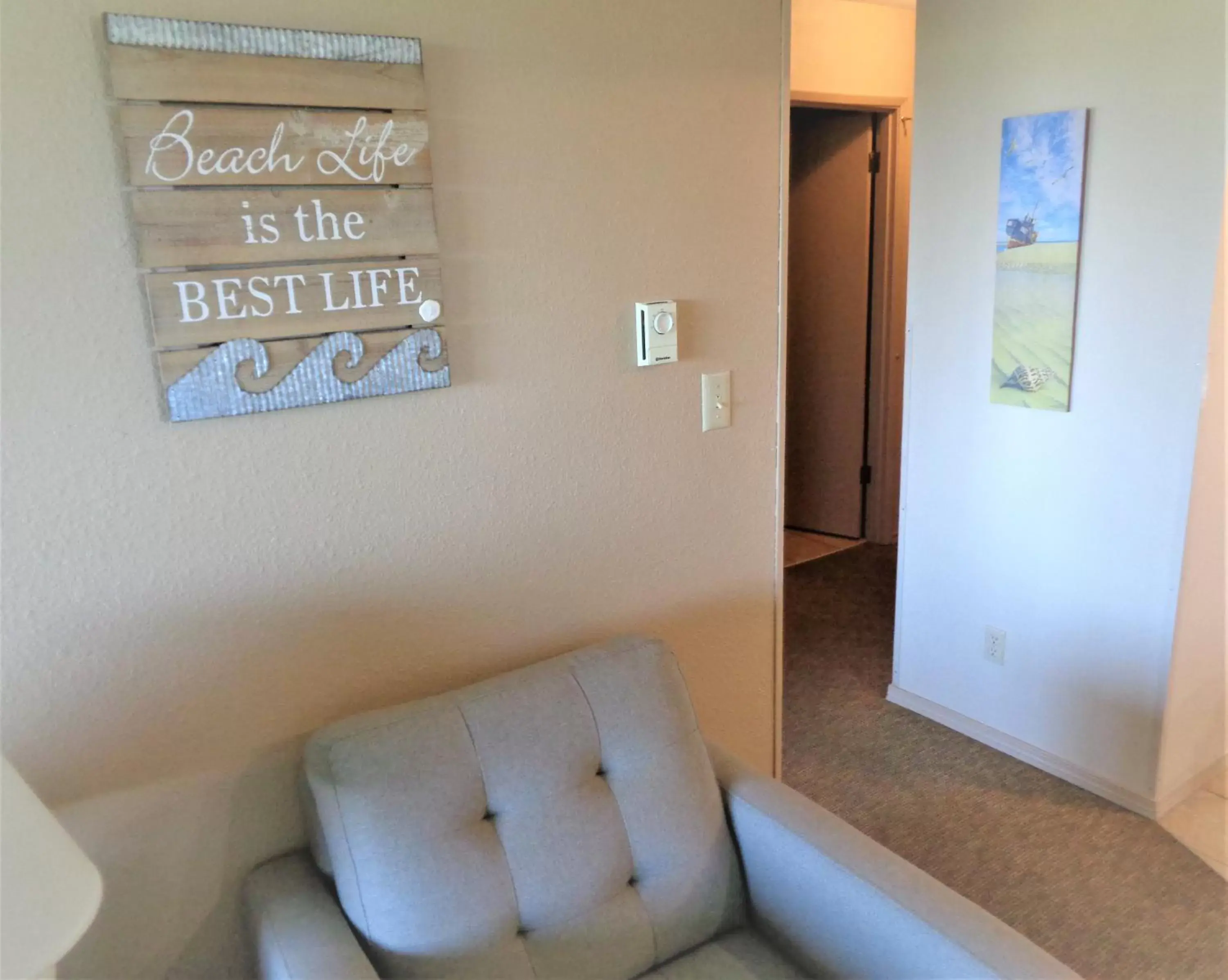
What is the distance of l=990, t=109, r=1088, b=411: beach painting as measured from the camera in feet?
7.63

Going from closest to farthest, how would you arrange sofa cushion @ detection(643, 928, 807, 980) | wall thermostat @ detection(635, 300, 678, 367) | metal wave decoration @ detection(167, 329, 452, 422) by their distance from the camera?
1. metal wave decoration @ detection(167, 329, 452, 422)
2. sofa cushion @ detection(643, 928, 807, 980)
3. wall thermostat @ detection(635, 300, 678, 367)

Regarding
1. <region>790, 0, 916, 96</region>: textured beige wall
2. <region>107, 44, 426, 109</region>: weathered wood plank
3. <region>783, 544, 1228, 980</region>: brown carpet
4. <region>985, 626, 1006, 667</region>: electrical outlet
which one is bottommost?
<region>783, 544, 1228, 980</region>: brown carpet

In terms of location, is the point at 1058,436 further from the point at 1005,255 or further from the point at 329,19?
the point at 329,19

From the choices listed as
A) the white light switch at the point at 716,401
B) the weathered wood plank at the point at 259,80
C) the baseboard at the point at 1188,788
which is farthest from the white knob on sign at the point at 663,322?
the baseboard at the point at 1188,788

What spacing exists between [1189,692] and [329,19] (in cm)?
254

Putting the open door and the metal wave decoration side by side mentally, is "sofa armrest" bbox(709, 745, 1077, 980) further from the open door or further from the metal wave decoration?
the open door

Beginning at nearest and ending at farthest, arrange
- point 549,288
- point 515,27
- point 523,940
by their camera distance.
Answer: point 523,940, point 515,27, point 549,288

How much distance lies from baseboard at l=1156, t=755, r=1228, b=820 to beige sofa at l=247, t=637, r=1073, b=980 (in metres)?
1.45

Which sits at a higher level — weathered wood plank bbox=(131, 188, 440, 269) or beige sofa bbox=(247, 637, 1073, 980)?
weathered wood plank bbox=(131, 188, 440, 269)

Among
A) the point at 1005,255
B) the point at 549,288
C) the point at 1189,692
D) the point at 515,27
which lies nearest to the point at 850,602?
the point at 1189,692

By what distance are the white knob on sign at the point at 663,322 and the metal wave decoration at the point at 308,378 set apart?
431 mm

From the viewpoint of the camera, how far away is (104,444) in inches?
51.3

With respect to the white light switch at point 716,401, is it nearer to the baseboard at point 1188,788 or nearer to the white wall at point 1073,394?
the white wall at point 1073,394

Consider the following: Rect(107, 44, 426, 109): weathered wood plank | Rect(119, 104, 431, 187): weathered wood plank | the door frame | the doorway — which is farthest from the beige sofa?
the doorway
